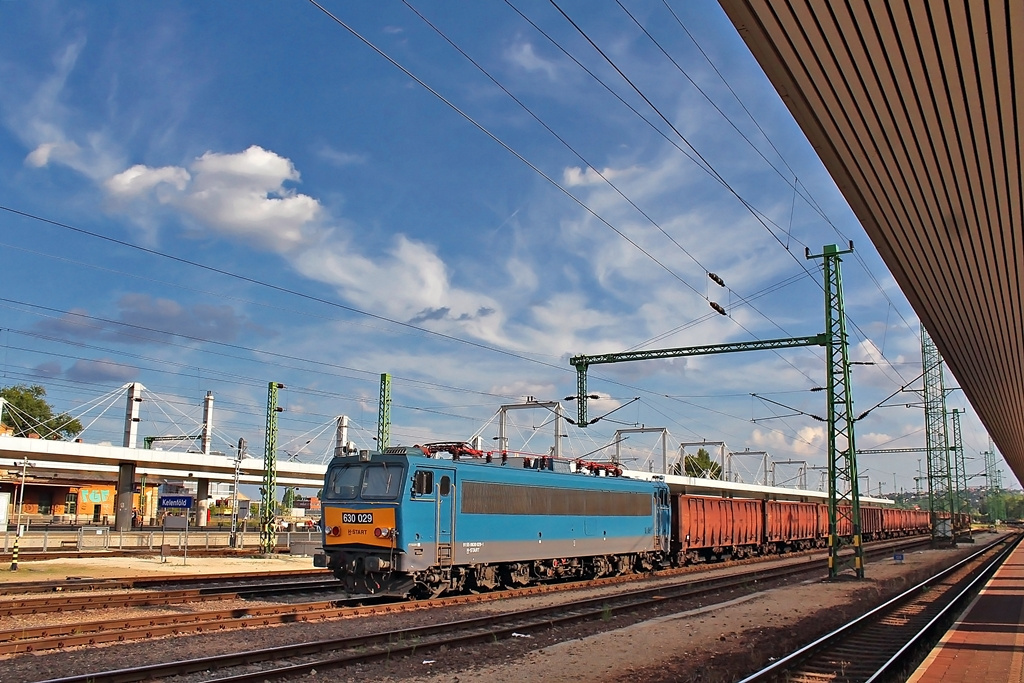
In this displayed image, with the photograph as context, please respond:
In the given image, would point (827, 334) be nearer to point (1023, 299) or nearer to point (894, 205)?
point (1023, 299)

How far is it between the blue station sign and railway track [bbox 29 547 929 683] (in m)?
17.3

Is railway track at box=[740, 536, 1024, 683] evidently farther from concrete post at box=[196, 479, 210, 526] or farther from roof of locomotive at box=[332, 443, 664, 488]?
concrete post at box=[196, 479, 210, 526]

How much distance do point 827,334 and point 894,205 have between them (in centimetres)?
1607

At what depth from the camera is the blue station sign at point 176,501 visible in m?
31.8

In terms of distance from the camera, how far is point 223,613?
15.4 meters

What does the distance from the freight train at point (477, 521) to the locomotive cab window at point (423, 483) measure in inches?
0.9

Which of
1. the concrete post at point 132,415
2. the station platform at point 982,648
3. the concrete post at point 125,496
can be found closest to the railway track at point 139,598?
the station platform at point 982,648

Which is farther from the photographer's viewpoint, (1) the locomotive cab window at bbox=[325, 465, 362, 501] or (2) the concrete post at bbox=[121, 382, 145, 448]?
(2) the concrete post at bbox=[121, 382, 145, 448]

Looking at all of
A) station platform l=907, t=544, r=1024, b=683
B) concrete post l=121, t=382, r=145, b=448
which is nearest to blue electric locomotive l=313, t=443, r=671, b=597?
station platform l=907, t=544, r=1024, b=683

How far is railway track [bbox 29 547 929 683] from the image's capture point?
11055 mm

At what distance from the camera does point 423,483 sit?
706 inches

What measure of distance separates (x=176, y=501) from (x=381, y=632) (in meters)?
21.7

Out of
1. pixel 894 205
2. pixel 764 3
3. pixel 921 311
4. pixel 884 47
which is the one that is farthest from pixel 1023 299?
pixel 764 3

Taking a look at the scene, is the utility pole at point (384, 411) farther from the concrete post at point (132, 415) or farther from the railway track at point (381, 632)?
the concrete post at point (132, 415)
